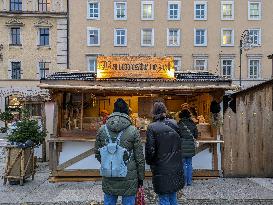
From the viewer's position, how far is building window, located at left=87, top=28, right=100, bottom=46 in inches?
1567

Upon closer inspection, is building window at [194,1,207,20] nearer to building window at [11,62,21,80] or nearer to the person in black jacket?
building window at [11,62,21,80]

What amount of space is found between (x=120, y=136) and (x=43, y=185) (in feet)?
17.3

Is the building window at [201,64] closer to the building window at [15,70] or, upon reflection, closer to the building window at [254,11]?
the building window at [254,11]

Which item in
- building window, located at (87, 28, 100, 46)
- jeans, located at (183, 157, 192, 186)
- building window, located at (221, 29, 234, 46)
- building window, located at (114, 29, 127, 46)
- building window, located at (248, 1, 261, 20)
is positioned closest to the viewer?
jeans, located at (183, 157, 192, 186)

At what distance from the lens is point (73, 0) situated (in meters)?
39.5

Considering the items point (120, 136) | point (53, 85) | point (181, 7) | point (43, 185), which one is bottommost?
point (43, 185)

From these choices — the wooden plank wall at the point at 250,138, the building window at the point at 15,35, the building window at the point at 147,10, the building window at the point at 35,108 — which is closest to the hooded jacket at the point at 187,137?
the wooden plank wall at the point at 250,138

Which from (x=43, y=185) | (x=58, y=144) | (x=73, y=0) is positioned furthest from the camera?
(x=73, y=0)

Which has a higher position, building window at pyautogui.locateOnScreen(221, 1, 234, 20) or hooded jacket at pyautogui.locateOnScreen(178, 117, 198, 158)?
building window at pyautogui.locateOnScreen(221, 1, 234, 20)

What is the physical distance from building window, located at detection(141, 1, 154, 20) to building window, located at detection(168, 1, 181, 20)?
1.66 metres

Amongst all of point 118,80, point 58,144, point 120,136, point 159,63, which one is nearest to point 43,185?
point 58,144

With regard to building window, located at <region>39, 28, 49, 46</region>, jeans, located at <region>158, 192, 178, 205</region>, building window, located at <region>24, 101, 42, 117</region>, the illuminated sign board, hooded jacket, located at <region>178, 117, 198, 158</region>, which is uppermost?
building window, located at <region>39, 28, 49, 46</region>

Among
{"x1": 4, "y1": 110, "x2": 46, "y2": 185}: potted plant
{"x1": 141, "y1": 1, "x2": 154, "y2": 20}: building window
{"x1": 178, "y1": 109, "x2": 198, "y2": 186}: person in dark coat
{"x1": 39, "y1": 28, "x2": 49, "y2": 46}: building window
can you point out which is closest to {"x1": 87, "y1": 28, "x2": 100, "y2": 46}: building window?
{"x1": 39, "y1": 28, "x2": 49, "y2": 46}: building window

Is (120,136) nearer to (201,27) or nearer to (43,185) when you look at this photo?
(43,185)
